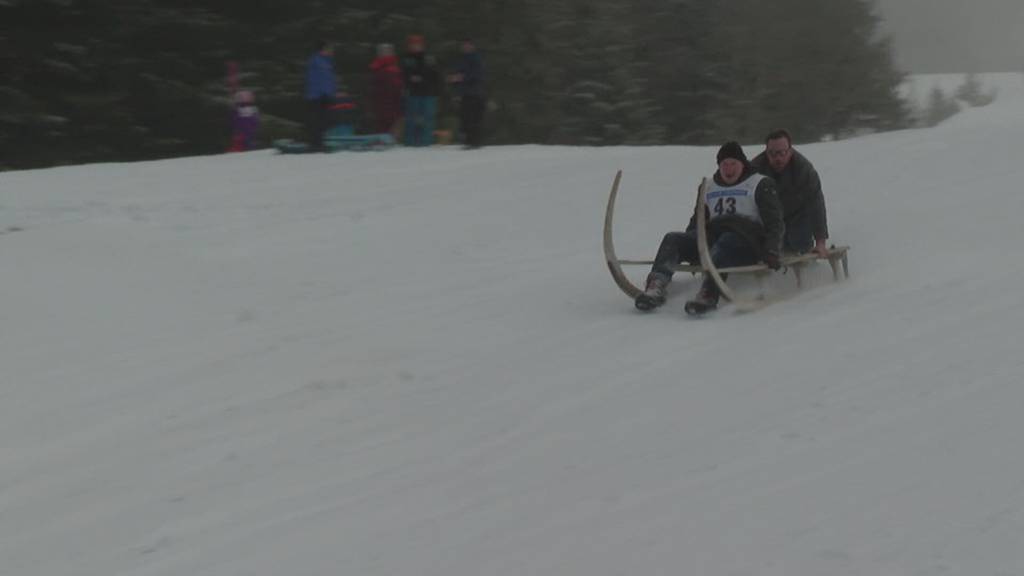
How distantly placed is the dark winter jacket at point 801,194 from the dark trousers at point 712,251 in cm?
69

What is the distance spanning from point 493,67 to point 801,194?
1861cm

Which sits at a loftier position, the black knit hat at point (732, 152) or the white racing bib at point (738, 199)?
the black knit hat at point (732, 152)

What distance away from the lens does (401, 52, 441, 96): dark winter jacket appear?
14562 millimetres

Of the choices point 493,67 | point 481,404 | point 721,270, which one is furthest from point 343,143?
point 493,67

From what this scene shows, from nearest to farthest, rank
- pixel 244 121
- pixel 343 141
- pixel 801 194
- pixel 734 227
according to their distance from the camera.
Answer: pixel 734 227 → pixel 801 194 → pixel 343 141 → pixel 244 121

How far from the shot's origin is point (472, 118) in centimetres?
1483

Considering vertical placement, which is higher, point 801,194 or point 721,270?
point 801,194

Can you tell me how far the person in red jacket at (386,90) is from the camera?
1520 cm

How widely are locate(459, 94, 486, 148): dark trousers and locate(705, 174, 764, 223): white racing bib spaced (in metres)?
7.91

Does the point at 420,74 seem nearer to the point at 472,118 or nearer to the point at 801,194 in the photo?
the point at 472,118

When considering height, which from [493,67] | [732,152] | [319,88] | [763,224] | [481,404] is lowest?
[481,404]

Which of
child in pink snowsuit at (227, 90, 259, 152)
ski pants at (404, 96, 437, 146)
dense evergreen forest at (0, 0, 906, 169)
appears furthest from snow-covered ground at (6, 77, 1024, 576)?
dense evergreen forest at (0, 0, 906, 169)

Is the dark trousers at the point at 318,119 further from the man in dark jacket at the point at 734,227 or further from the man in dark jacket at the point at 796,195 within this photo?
the man in dark jacket at the point at 734,227

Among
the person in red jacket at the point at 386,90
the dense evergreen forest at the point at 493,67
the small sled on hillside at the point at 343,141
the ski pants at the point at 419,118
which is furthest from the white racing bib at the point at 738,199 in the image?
the dense evergreen forest at the point at 493,67
